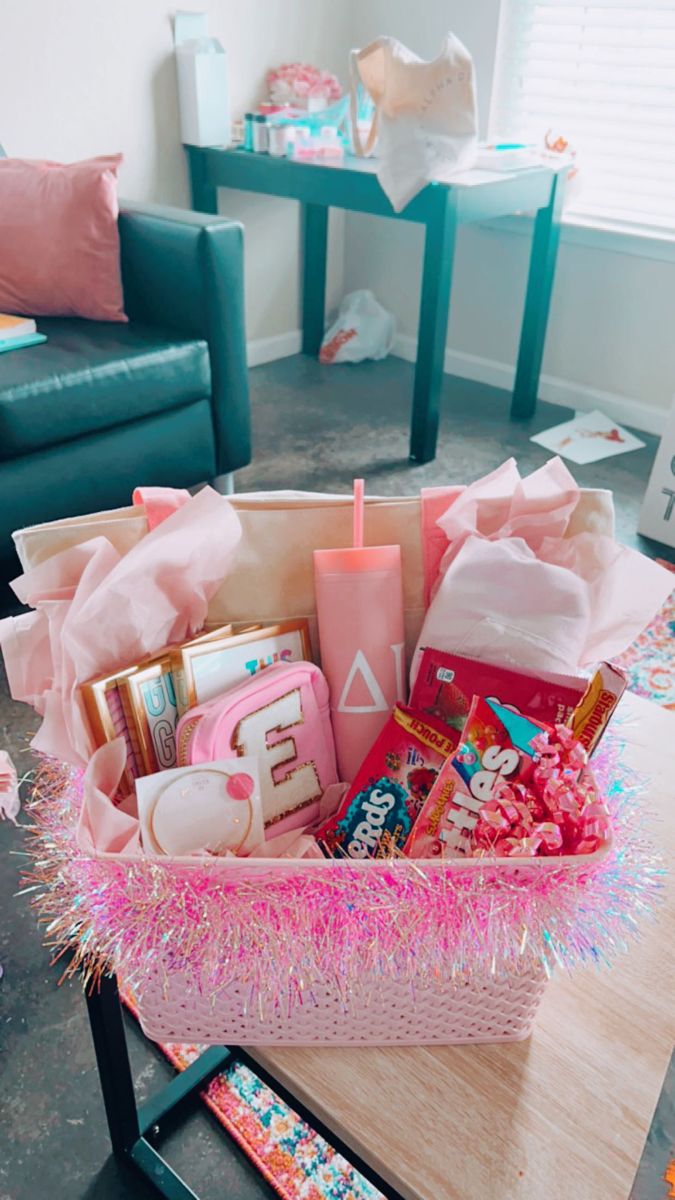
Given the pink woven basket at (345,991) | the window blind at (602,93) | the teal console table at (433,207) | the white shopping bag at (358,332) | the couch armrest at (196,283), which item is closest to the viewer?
the pink woven basket at (345,991)

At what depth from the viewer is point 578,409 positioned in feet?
9.37

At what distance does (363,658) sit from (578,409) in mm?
2359

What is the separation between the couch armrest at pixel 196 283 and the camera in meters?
1.91

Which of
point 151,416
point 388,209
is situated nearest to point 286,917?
point 151,416

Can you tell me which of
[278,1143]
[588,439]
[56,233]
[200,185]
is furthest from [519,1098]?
[200,185]

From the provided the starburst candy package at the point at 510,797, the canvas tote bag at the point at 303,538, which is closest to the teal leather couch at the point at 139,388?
the canvas tote bag at the point at 303,538

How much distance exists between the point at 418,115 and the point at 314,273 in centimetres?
106

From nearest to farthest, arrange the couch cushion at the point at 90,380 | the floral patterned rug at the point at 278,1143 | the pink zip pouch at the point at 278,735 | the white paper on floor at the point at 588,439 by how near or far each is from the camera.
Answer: the pink zip pouch at the point at 278,735
the floral patterned rug at the point at 278,1143
the couch cushion at the point at 90,380
the white paper on floor at the point at 588,439

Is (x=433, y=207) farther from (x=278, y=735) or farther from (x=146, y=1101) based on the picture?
(x=146, y=1101)

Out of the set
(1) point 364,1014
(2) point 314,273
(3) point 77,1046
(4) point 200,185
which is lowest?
(3) point 77,1046

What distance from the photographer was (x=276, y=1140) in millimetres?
947

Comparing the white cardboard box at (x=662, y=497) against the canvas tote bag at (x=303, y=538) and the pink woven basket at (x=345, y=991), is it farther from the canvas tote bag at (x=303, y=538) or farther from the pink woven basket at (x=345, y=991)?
the pink woven basket at (x=345, y=991)

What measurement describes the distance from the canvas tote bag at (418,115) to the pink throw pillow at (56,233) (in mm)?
659

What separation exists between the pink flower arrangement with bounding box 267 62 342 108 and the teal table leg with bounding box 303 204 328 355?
343 mm
